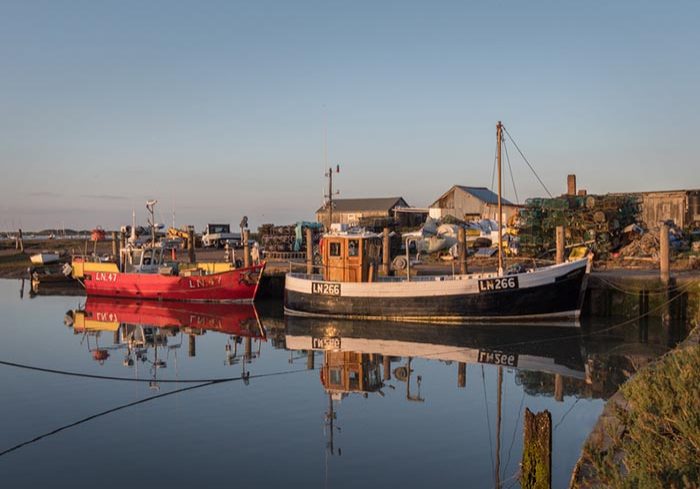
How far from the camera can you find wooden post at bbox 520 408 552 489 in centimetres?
649

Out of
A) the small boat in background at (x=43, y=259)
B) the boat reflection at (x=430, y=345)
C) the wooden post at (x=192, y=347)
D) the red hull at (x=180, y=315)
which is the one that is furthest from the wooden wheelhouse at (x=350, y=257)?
the small boat in background at (x=43, y=259)

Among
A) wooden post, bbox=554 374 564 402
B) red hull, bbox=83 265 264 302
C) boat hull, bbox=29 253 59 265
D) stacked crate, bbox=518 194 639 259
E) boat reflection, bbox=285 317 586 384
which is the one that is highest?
stacked crate, bbox=518 194 639 259

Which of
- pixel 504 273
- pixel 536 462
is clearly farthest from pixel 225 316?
pixel 536 462

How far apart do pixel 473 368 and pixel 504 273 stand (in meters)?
7.67

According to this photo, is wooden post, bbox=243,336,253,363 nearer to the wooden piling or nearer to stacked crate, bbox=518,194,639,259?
the wooden piling

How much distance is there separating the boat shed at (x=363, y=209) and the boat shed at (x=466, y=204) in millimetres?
4322

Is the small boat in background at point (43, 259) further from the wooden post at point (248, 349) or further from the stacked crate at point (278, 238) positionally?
the wooden post at point (248, 349)

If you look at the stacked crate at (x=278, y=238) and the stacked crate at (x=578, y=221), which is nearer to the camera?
the stacked crate at (x=578, y=221)

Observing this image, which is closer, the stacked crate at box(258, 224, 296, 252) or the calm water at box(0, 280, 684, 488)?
the calm water at box(0, 280, 684, 488)

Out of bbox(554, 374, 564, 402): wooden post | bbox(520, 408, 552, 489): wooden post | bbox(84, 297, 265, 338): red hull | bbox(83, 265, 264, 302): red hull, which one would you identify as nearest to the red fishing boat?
bbox(83, 265, 264, 302): red hull

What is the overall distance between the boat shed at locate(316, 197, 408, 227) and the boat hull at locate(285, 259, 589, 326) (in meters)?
30.0

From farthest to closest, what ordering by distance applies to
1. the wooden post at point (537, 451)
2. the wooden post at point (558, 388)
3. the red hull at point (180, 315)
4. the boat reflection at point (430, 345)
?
the red hull at point (180, 315)
the boat reflection at point (430, 345)
the wooden post at point (558, 388)
the wooden post at point (537, 451)

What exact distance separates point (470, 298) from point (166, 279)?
16.0m

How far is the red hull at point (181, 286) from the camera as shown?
30.5 metres
